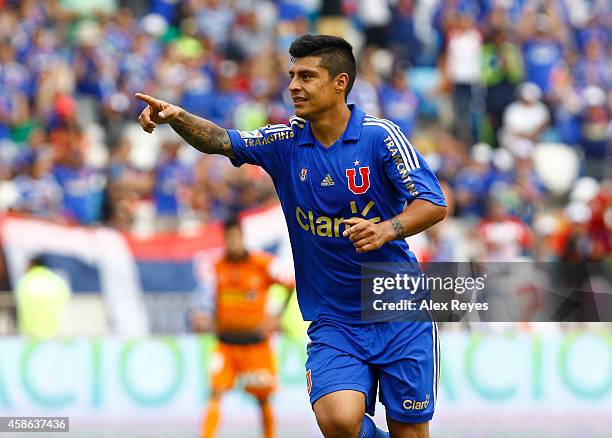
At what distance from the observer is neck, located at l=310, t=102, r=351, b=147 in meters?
7.82

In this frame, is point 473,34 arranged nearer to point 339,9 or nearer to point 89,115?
point 339,9

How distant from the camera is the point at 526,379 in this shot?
1555 centimetres

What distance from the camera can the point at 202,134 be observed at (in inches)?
311

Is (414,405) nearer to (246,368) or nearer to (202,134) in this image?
(202,134)

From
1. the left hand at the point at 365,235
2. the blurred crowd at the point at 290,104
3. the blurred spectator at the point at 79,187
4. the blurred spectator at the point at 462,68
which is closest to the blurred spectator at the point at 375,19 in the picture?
the blurred crowd at the point at 290,104

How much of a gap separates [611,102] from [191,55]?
282 inches

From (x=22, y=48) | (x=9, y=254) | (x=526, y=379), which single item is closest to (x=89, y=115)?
(x=22, y=48)

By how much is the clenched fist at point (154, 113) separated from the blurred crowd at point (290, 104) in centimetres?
879

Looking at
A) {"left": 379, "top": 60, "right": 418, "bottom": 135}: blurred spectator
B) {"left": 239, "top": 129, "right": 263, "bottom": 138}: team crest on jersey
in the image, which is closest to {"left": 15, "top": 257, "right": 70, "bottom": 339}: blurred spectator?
{"left": 379, "top": 60, "right": 418, "bottom": 135}: blurred spectator

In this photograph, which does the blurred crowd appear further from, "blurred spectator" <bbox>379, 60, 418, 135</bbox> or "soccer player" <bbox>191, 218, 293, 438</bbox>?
"soccer player" <bbox>191, 218, 293, 438</bbox>

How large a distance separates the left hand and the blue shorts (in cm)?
87

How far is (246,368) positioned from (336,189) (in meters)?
5.88

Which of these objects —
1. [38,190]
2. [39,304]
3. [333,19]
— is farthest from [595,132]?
[39,304]

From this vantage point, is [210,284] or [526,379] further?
[526,379]
